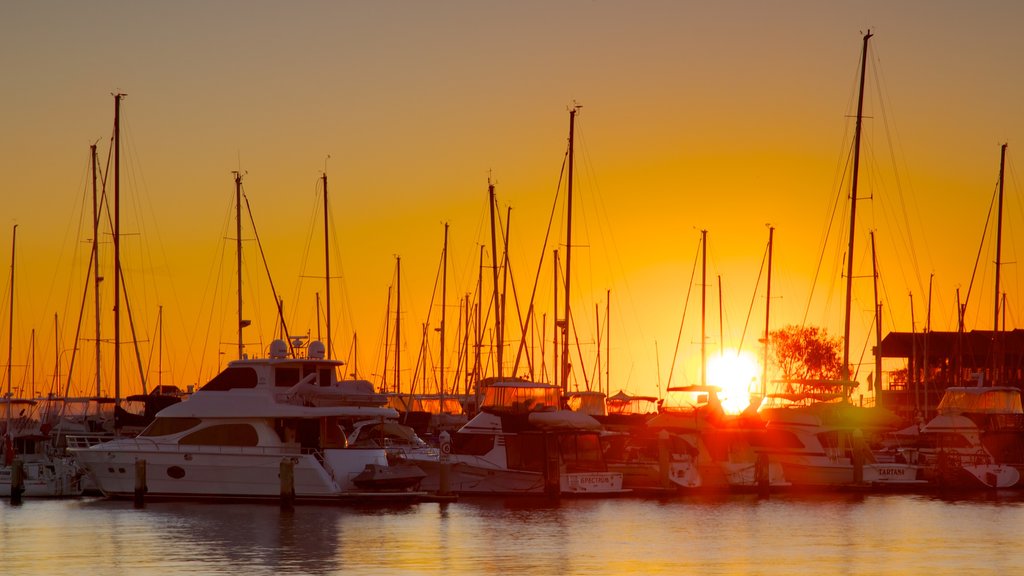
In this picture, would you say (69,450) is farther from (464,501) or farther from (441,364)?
(441,364)

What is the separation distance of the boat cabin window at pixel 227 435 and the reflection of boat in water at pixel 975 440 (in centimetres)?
2826

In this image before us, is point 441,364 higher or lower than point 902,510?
higher

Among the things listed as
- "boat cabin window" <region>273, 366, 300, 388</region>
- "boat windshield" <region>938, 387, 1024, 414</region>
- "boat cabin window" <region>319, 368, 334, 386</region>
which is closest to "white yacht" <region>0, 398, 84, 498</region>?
"boat cabin window" <region>273, 366, 300, 388</region>

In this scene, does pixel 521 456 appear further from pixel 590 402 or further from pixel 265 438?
pixel 590 402

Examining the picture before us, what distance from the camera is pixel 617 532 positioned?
47469 mm

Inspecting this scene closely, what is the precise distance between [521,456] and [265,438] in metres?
10.4

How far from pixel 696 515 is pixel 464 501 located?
8201 millimetres

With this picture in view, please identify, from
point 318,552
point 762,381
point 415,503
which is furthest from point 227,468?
point 762,381

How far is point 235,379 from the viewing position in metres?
51.7

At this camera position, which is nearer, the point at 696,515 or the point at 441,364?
the point at 696,515

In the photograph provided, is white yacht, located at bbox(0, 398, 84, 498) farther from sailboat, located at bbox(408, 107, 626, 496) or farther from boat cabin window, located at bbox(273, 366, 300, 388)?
sailboat, located at bbox(408, 107, 626, 496)

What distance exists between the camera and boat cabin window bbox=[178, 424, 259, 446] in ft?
166

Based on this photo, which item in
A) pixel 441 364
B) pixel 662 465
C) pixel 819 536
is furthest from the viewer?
pixel 441 364

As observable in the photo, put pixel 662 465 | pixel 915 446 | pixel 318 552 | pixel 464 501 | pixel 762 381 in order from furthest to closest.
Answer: pixel 762 381 → pixel 915 446 → pixel 662 465 → pixel 464 501 → pixel 318 552
